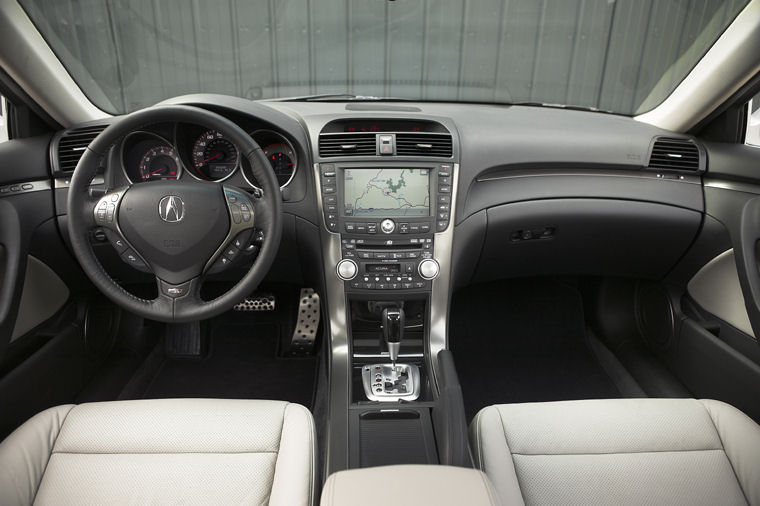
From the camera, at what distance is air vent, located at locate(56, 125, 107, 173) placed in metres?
1.63

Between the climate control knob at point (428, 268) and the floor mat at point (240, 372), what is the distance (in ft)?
2.74

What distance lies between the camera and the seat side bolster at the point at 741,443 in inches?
40.0

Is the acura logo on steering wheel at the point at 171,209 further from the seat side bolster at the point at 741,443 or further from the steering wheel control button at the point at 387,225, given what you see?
the seat side bolster at the point at 741,443

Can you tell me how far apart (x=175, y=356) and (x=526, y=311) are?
1815mm

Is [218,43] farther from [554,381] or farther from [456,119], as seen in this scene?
[554,381]

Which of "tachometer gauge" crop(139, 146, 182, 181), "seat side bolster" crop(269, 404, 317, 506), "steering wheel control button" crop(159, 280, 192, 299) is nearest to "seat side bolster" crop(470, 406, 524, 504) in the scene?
"seat side bolster" crop(269, 404, 317, 506)

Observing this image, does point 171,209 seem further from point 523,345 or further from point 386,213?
point 523,345

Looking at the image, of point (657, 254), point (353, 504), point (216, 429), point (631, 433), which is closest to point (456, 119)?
point (657, 254)

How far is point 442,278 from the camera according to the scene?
1.72 metres

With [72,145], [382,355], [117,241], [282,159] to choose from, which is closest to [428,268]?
[382,355]

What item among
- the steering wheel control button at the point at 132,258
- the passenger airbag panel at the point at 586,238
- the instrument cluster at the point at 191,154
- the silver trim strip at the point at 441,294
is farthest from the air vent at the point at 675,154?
the steering wheel control button at the point at 132,258

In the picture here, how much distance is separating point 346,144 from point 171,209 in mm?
618

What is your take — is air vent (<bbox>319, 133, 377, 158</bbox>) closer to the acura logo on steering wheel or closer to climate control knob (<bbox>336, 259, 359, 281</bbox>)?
climate control knob (<bbox>336, 259, 359, 281</bbox>)

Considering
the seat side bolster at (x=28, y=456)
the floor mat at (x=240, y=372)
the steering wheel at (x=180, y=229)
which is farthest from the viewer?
the floor mat at (x=240, y=372)
